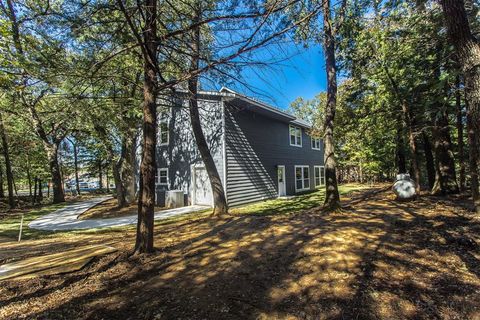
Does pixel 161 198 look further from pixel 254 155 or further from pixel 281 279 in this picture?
pixel 281 279

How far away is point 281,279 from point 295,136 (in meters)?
15.0

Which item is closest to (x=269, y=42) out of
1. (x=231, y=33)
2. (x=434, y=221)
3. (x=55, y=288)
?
(x=231, y=33)

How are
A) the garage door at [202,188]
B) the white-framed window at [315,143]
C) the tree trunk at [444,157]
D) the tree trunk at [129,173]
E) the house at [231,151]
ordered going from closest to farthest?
the tree trunk at [444,157] < the house at [231,151] < the garage door at [202,188] < the tree trunk at [129,173] < the white-framed window at [315,143]

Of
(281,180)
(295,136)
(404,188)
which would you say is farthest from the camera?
(295,136)

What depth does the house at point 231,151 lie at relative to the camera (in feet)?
38.0

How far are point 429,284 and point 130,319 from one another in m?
3.48

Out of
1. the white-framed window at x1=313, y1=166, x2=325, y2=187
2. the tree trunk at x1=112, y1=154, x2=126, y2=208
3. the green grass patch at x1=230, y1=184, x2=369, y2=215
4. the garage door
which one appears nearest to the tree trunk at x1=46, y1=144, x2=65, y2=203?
the tree trunk at x1=112, y1=154, x2=126, y2=208

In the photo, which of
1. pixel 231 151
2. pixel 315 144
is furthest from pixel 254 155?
pixel 315 144

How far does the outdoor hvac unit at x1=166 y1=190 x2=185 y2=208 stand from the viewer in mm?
12398

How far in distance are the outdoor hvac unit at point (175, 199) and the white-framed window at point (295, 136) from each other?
8.26 metres

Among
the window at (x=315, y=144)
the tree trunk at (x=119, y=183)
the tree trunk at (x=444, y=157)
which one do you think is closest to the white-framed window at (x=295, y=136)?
the window at (x=315, y=144)

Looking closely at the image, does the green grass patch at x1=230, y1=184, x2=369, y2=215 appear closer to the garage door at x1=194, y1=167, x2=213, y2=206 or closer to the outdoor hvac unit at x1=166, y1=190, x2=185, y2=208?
the garage door at x1=194, y1=167, x2=213, y2=206

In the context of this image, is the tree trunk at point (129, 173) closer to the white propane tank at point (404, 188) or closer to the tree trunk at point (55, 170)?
the tree trunk at point (55, 170)

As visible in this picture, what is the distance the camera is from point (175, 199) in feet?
40.7
